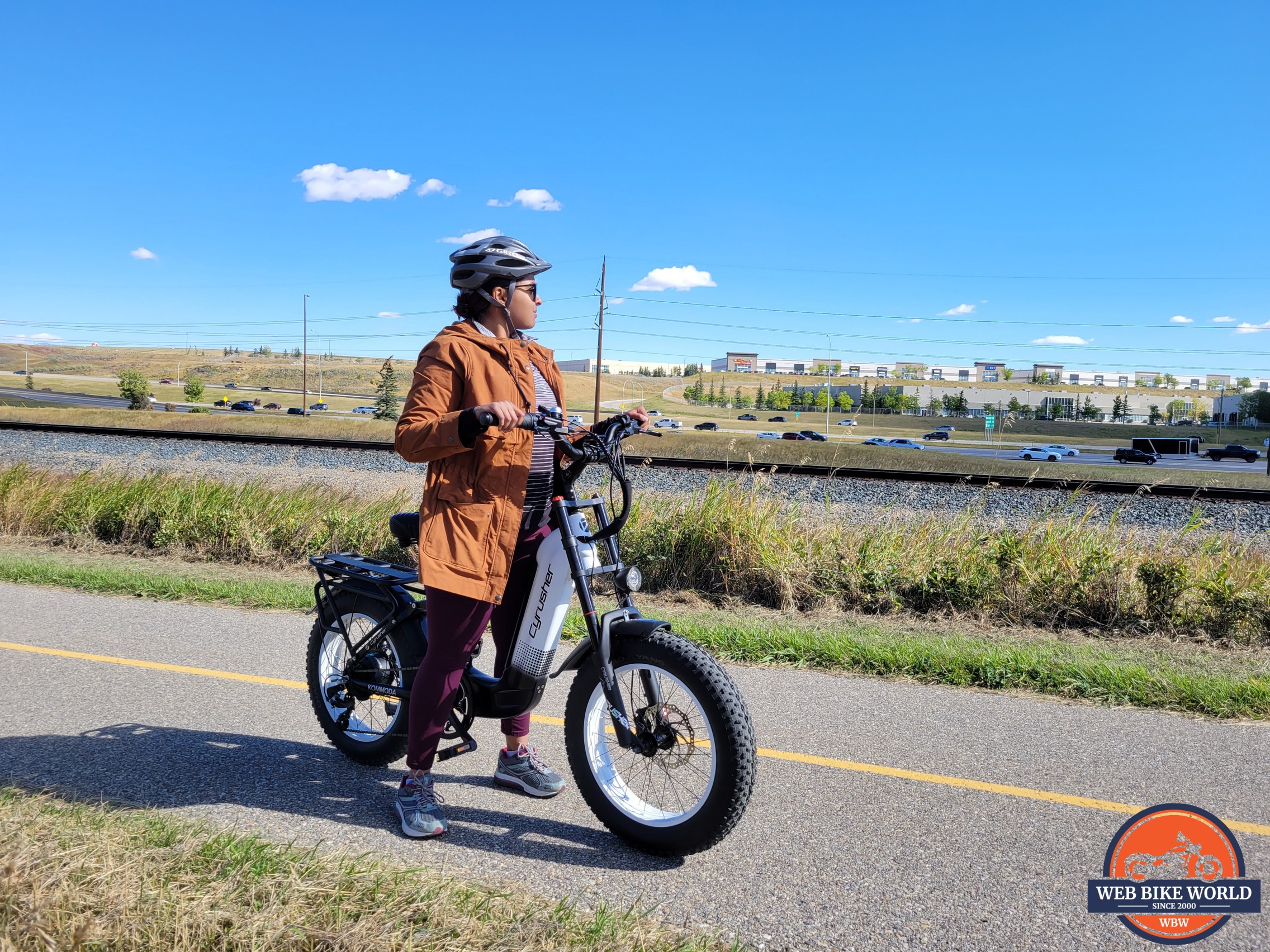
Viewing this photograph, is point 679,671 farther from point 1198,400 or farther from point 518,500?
point 1198,400

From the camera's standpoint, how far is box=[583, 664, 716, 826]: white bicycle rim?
3.41 meters

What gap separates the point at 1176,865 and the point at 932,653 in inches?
101

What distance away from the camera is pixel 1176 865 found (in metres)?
3.36

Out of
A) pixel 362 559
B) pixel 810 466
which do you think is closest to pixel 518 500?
pixel 362 559

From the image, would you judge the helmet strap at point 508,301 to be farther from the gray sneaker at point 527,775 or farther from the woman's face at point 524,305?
the gray sneaker at point 527,775

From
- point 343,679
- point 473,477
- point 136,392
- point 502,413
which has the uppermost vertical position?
point 502,413

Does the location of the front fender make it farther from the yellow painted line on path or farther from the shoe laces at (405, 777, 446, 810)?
the yellow painted line on path

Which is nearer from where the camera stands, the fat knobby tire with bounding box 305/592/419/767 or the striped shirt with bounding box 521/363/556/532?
the striped shirt with bounding box 521/363/556/532

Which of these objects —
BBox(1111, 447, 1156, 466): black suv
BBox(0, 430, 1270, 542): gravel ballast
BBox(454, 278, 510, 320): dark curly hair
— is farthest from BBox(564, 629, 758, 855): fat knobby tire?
BBox(1111, 447, 1156, 466): black suv

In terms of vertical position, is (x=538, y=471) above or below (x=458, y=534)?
above

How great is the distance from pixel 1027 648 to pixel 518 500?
434 centimetres

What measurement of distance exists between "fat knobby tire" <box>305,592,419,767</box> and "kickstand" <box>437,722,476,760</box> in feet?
0.79

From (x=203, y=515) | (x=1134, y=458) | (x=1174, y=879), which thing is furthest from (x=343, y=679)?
(x=1134, y=458)

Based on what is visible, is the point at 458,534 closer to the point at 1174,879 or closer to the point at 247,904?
the point at 247,904
